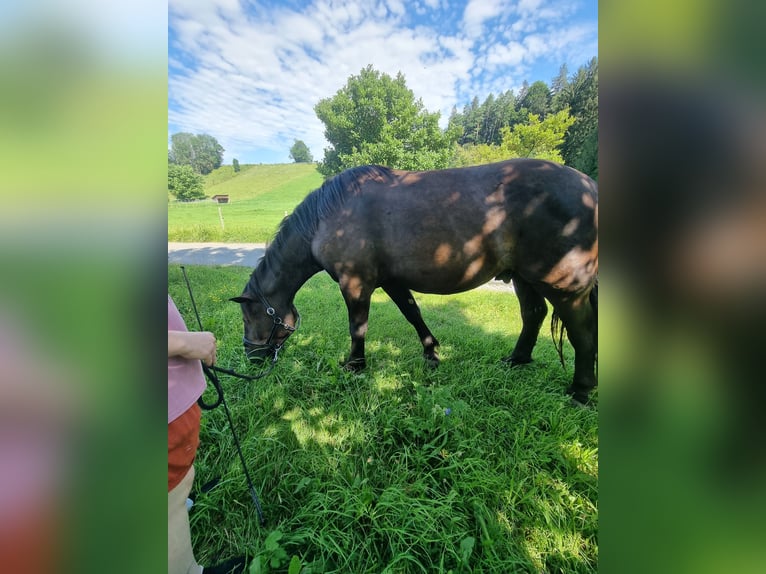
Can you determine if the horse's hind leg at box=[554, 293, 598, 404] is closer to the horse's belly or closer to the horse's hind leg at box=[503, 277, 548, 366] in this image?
the horse's hind leg at box=[503, 277, 548, 366]

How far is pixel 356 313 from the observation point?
319cm

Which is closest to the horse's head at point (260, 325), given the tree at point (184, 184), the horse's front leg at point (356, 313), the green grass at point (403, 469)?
the green grass at point (403, 469)

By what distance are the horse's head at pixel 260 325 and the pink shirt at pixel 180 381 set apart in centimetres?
186

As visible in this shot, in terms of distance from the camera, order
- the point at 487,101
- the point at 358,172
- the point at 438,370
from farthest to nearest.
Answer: the point at 487,101 → the point at 438,370 → the point at 358,172

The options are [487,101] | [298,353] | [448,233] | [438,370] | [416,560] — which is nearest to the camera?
[416,560]

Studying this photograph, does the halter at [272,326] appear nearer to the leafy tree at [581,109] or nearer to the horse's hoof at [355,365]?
the horse's hoof at [355,365]

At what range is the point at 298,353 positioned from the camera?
3.67 m

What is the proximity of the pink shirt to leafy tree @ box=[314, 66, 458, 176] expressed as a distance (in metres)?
15.5

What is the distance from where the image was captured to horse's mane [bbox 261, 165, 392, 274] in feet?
9.72

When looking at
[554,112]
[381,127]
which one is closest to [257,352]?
[381,127]

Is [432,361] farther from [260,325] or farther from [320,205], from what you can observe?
[320,205]
